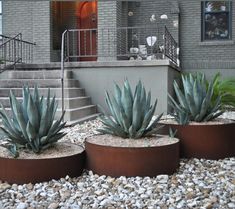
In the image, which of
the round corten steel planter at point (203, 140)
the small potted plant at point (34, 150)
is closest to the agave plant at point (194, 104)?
the round corten steel planter at point (203, 140)

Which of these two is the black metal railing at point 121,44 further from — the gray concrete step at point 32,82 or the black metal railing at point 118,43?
the gray concrete step at point 32,82

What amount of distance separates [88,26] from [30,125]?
11281 mm

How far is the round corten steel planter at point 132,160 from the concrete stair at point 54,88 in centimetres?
446

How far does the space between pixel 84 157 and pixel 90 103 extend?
644 centimetres

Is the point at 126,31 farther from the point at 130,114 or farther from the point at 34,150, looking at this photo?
the point at 34,150

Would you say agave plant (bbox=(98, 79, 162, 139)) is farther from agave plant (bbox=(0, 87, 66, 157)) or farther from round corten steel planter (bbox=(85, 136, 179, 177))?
agave plant (bbox=(0, 87, 66, 157))

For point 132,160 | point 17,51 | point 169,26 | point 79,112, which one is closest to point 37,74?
point 79,112

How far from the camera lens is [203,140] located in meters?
5.52

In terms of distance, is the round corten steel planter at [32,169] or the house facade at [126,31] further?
the house facade at [126,31]

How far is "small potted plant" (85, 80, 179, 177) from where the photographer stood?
447cm

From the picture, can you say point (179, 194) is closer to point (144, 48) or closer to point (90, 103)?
point (90, 103)

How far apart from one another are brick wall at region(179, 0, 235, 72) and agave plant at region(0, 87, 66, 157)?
10163mm

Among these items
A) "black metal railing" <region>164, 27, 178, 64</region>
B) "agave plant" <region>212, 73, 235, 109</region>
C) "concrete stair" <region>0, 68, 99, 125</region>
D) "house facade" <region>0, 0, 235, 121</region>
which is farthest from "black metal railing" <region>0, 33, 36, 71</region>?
"agave plant" <region>212, 73, 235, 109</region>

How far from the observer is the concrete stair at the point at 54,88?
9.62 metres
